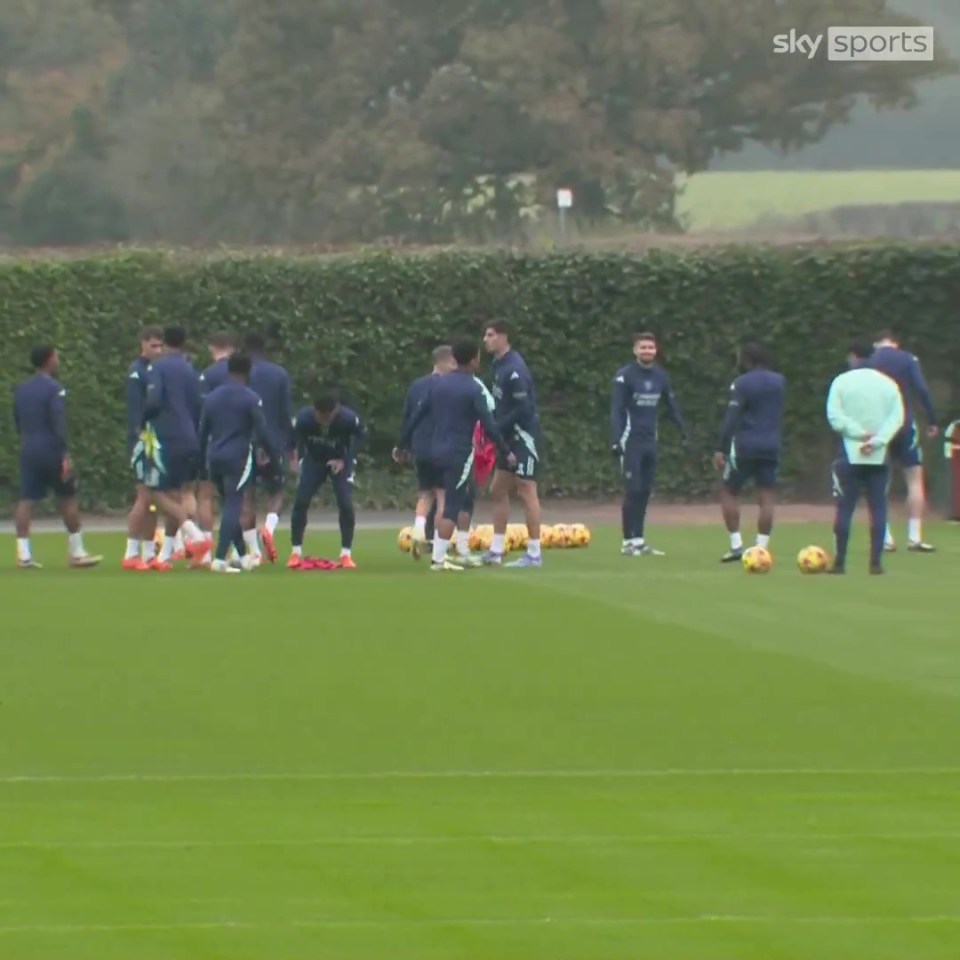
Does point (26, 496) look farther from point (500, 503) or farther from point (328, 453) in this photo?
point (500, 503)

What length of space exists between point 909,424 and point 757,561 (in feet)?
12.7

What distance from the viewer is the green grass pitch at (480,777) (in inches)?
306

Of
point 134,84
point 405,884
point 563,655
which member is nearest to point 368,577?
point 563,655

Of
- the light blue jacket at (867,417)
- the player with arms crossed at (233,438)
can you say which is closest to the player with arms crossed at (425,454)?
the player with arms crossed at (233,438)

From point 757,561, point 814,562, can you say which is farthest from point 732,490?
point 814,562

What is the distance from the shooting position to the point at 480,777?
10.5 meters

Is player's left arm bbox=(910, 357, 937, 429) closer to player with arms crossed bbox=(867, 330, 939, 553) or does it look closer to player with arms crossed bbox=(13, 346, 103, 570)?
player with arms crossed bbox=(867, 330, 939, 553)

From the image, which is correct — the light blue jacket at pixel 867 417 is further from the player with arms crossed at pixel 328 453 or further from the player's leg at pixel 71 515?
the player's leg at pixel 71 515

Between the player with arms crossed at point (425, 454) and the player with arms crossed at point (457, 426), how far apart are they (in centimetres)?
19

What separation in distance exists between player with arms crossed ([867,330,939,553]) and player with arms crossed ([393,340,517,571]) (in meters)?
4.35

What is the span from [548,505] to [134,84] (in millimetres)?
43611

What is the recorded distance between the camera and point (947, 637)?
15.8 metres

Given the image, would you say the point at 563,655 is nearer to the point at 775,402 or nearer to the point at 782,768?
the point at 782,768

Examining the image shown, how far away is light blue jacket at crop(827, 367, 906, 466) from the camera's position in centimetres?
1989
